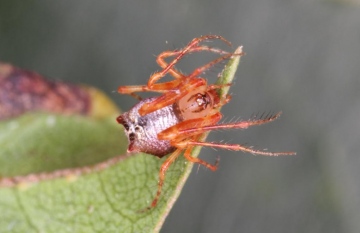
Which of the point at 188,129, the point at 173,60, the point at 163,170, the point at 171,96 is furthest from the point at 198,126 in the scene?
the point at 163,170

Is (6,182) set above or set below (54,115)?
below

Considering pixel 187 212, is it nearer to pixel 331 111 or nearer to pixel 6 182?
pixel 331 111

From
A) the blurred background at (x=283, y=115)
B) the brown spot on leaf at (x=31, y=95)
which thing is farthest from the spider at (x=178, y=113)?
the brown spot on leaf at (x=31, y=95)

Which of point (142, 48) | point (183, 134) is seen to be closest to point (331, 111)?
point (183, 134)

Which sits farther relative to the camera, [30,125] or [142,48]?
[142,48]

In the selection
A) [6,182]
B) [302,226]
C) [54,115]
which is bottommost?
[302,226]

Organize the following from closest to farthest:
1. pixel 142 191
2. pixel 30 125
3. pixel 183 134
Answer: pixel 142 191, pixel 183 134, pixel 30 125

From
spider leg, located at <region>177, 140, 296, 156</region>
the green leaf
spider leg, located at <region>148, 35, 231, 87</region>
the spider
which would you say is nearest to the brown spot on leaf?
the green leaf
